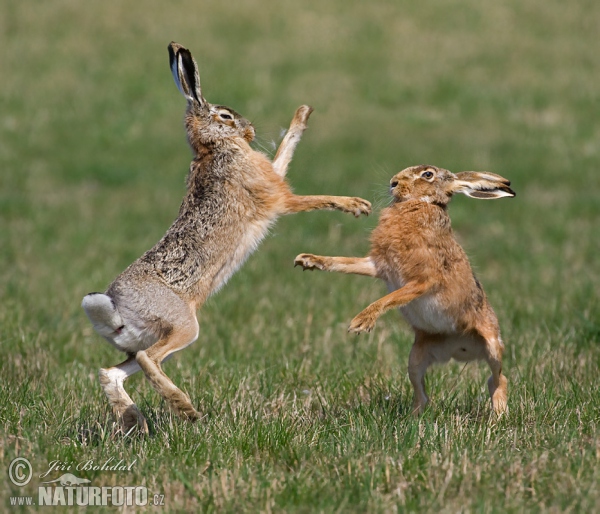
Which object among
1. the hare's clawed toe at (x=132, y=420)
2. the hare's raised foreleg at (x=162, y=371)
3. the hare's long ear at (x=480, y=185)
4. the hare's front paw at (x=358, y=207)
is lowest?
the hare's clawed toe at (x=132, y=420)

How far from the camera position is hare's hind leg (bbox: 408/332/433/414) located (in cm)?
527

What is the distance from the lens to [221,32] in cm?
2064

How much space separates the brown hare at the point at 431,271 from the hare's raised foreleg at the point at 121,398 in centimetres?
110

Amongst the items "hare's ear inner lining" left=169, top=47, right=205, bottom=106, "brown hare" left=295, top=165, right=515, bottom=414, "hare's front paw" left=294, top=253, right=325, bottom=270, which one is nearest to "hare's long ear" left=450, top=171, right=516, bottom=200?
"brown hare" left=295, top=165, right=515, bottom=414

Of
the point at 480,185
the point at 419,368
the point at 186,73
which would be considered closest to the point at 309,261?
the point at 419,368

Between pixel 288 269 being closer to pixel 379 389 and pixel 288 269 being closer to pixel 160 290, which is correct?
pixel 379 389

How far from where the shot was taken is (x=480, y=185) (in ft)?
17.6

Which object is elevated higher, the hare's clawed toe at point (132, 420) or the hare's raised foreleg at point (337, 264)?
the hare's raised foreleg at point (337, 264)

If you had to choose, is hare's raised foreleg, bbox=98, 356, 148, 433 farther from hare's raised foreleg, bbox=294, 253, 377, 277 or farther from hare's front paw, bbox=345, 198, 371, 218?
hare's front paw, bbox=345, 198, 371, 218

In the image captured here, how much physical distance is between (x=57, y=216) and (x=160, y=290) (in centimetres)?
730

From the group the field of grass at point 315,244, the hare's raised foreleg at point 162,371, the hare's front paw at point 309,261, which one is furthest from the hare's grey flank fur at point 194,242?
the hare's front paw at point 309,261

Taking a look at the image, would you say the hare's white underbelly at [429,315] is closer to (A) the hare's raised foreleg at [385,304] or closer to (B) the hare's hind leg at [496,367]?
(A) the hare's raised foreleg at [385,304]

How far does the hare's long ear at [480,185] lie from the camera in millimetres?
5289

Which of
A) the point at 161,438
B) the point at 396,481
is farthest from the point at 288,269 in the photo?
the point at 396,481
